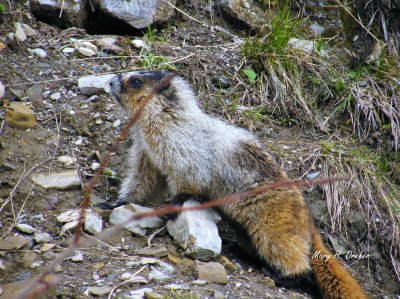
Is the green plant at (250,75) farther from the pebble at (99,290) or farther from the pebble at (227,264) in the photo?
the pebble at (99,290)

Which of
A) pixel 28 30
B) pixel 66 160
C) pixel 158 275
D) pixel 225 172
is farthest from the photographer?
pixel 28 30

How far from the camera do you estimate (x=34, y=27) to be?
6.63 metres

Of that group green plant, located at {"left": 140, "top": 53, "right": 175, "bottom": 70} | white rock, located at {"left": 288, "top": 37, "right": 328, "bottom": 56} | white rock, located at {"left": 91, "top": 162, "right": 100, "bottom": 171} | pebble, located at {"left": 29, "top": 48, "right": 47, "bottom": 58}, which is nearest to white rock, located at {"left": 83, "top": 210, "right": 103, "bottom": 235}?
white rock, located at {"left": 91, "top": 162, "right": 100, "bottom": 171}

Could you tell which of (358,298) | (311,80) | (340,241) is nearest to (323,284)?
(358,298)

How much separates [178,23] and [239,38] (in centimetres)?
81

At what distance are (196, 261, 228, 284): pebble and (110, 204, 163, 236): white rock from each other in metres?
0.61

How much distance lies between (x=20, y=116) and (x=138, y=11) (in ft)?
7.15

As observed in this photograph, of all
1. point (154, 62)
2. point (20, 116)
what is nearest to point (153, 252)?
point (20, 116)

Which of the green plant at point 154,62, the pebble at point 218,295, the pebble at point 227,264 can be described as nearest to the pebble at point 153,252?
the pebble at point 227,264

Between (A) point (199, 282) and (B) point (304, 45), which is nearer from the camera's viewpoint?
(A) point (199, 282)

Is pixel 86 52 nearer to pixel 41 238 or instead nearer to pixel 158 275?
pixel 41 238

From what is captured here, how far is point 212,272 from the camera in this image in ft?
14.9

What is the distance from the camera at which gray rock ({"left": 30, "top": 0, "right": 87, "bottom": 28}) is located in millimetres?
6684

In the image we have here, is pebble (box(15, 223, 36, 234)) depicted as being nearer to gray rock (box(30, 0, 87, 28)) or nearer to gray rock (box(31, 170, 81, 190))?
gray rock (box(31, 170, 81, 190))
